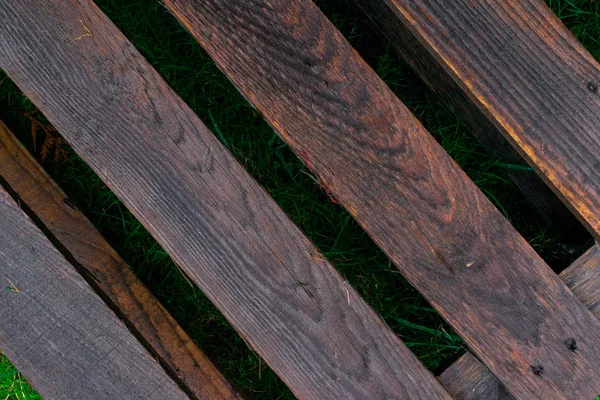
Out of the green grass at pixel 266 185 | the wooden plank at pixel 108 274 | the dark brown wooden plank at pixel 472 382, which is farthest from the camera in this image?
the green grass at pixel 266 185

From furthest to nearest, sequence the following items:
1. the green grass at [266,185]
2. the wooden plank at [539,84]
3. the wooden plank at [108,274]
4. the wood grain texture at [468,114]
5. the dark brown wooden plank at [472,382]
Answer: the green grass at [266,185] < the wood grain texture at [468,114] < the wooden plank at [108,274] < the dark brown wooden plank at [472,382] < the wooden plank at [539,84]

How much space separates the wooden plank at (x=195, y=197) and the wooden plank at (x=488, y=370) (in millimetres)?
59

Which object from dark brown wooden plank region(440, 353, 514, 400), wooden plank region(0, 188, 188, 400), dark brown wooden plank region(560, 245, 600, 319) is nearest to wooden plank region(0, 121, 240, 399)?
wooden plank region(0, 188, 188, 400)

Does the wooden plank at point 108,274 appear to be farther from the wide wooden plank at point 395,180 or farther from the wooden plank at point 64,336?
the wide wooden plank at point 395,180

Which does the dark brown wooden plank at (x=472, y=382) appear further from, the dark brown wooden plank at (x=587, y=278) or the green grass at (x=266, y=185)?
the green grass at (x=266, y=185)

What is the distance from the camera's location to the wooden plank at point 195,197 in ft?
4.72

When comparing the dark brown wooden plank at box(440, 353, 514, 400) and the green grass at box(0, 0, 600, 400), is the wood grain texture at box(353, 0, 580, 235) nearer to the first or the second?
the green grass at box(0, 0, 600, 400)

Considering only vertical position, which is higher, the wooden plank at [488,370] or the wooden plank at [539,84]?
the wooden plank at [539,84]

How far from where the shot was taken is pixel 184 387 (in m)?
1.60

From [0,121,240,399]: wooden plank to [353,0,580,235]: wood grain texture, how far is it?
1135 mm

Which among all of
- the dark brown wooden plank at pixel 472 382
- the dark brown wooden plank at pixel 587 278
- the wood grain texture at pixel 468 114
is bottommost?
the dark brown wooden plank at pixel 472 382

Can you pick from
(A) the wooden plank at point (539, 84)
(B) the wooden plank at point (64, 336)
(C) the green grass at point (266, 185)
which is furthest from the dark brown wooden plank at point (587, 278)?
(B) the wooden plank at point (64, 336)

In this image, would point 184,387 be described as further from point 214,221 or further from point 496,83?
point 496,83

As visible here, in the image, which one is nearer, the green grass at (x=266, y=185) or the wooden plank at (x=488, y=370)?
the wooden plank at (x=488, y=370)
